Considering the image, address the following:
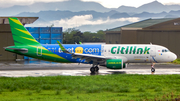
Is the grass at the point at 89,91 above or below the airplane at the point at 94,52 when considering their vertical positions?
below

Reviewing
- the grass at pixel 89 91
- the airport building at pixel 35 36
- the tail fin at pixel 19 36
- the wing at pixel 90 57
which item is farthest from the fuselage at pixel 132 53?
the airport building at pixel 35 36

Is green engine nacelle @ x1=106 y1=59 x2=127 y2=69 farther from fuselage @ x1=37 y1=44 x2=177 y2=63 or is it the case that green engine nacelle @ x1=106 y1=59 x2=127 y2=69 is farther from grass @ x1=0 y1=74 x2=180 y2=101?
grass @ x1=0 y1=74 x2=180 y2=101

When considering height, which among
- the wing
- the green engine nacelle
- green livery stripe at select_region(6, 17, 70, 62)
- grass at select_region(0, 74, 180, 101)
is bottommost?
grass at select_region(0, 74, 180, 101)

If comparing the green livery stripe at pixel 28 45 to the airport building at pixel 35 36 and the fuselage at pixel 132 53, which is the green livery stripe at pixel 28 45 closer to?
the fuselage at pixel 132 53

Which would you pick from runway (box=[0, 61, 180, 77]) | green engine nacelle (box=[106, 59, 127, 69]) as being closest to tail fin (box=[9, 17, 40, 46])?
runway (box=[0, 61, 180, 77])

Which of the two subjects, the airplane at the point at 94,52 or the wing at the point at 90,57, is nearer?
the wing at the point at 90,57

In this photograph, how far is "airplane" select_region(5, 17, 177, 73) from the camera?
90.6ft

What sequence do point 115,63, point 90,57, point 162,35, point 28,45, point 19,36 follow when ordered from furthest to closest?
point 162,35, point 19,36, point 28,45, point 90,57, point 115,63

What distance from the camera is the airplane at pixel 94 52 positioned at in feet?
90.6

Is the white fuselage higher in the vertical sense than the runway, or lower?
higher

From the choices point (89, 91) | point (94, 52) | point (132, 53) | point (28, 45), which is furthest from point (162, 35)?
point (89, 91)

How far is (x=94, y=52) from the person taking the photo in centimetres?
2869

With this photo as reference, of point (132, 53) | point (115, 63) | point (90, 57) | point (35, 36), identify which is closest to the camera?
point (115, 63)

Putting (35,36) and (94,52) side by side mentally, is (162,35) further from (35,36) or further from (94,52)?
(94,52)
